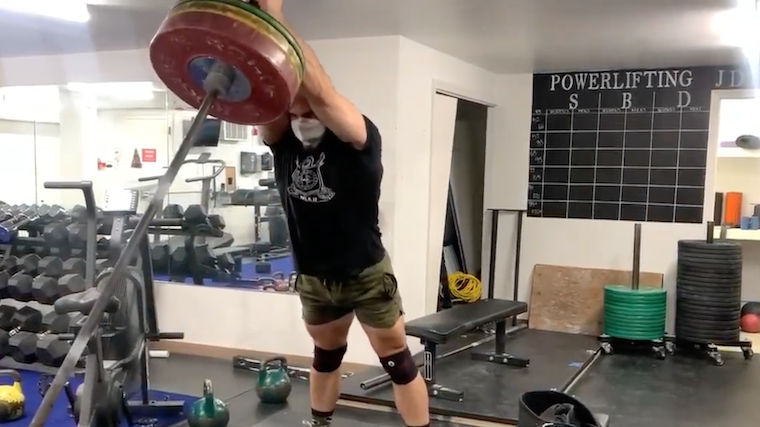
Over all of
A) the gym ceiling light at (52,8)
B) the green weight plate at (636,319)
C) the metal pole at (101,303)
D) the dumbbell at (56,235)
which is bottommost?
the green weight plate at (636,319)

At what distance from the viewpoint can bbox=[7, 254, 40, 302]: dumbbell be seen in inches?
162

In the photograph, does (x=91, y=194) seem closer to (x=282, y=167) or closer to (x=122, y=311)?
(x=122, y=311)

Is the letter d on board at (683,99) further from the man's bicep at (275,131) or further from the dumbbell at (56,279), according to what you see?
the dumbbell at (56,279)

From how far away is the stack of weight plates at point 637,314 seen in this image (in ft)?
15.8

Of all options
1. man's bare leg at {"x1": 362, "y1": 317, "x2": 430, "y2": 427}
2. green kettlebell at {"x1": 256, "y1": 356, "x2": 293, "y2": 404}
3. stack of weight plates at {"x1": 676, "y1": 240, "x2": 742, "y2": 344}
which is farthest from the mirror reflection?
stack of weight plates at {"x1": 676, "y1": 240, "x2": 742, "y2": 344}

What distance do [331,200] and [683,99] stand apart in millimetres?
3868

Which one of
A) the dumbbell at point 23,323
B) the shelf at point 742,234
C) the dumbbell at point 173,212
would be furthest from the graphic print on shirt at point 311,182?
the shelf at point 742,234

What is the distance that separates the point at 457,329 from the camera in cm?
365

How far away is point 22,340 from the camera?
157 inches

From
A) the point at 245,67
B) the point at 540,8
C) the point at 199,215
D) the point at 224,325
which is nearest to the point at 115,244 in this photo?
the point at 199,215

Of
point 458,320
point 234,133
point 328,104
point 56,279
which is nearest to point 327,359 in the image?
point 328,104

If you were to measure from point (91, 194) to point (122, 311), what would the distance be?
0.68 metres

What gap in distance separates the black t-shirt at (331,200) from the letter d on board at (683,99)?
368 cm

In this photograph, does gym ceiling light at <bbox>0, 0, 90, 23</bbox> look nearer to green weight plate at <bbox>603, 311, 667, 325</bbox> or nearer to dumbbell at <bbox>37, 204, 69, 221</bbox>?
dumbbell at <bbox>37, 204, 69, 221</bbox>
